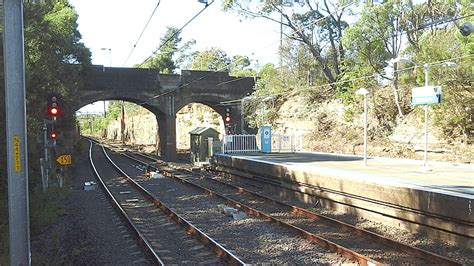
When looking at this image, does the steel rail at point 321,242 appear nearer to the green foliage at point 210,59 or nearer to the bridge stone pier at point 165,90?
the bridge stone pier at point 165,90

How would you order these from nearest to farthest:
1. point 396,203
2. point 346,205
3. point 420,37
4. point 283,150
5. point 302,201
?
point 396,203, point 346,205, point 302,201, point 420,37, point 283,150

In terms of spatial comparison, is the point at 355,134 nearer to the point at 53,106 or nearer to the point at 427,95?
the point at 427,95

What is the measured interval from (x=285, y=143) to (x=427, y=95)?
15.4 m

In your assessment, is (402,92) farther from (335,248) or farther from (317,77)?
(335,248)

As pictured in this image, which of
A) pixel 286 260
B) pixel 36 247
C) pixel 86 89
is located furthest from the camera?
pixel 86 89

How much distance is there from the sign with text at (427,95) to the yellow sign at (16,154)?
13.1 m

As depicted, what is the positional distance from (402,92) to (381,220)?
18719 mm

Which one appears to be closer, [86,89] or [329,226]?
[329,226]

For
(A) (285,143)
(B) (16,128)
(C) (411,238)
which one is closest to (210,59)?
(A) (285,143)

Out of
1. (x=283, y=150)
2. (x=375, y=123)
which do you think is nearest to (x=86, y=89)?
(x=283, y=150)

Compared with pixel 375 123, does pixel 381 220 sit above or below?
below

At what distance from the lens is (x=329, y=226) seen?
12164 millimetres

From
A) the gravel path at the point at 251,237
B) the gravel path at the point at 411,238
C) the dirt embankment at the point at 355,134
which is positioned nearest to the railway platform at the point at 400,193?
the gravel path at the point at 411,238

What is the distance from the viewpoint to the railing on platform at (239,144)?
2838 cm
